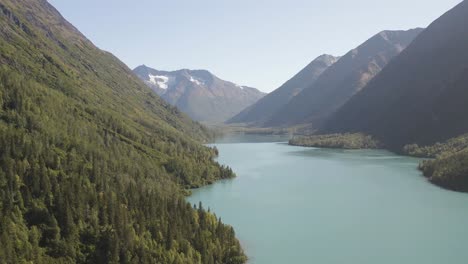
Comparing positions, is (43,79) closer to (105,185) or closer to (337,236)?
(105,185)

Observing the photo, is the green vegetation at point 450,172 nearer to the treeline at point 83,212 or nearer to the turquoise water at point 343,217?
the turquoise water at point 343,217

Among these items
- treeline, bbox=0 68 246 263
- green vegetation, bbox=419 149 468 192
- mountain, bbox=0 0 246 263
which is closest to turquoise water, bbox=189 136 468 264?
green vegetation, bbox=419 149 468 192

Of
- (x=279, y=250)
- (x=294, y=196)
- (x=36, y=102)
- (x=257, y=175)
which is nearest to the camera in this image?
(x=279, y=250)

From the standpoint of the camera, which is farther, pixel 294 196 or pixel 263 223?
pixel 294 196

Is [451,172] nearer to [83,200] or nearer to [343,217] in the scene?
[343,217]

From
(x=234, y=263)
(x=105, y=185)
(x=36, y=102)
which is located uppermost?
(x=36, y=102)

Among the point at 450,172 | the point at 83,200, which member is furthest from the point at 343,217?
the point at 83,200

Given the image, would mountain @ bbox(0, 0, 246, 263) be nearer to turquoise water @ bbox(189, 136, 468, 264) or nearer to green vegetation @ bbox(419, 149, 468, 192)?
turquoise water @ bbox(189, 136, 468, 264)

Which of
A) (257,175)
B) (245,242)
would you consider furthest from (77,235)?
(257,175)
